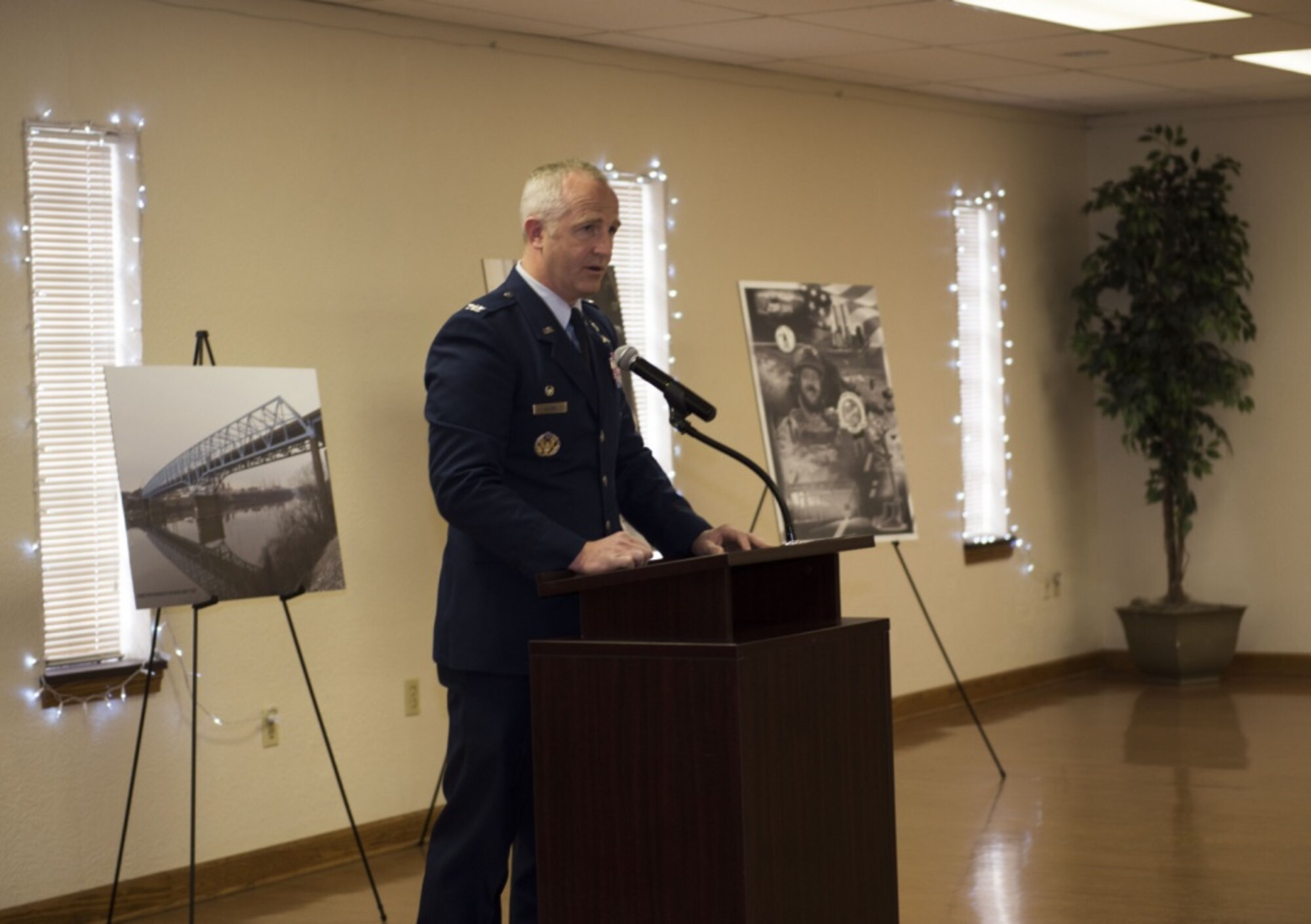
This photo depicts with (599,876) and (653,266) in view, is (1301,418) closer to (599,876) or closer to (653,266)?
(653,266)

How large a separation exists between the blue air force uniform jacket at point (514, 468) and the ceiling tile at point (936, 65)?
4022mm

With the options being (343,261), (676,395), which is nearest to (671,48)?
(343,261)

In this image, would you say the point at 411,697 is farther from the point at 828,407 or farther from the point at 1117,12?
the point at 1117,12

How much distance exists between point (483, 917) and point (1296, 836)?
11.0 feet

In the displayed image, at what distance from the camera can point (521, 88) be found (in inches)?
243

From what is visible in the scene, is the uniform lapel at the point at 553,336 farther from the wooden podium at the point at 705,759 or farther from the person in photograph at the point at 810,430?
the person in photograph at the point at 810,430

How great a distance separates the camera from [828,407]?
6.44 metres

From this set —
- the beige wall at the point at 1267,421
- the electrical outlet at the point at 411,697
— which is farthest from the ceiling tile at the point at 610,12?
the beige wall at the point at 1267,421

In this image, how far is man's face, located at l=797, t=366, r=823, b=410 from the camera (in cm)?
634

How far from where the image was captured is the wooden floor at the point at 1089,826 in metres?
4.82

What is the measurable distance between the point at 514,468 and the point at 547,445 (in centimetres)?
7

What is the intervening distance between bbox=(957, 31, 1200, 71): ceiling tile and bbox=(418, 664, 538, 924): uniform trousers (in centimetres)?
443

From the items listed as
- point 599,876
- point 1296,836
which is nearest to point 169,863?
point 599,876

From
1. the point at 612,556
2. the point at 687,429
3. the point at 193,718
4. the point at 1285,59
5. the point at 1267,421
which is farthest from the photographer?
the point at 1267,421
